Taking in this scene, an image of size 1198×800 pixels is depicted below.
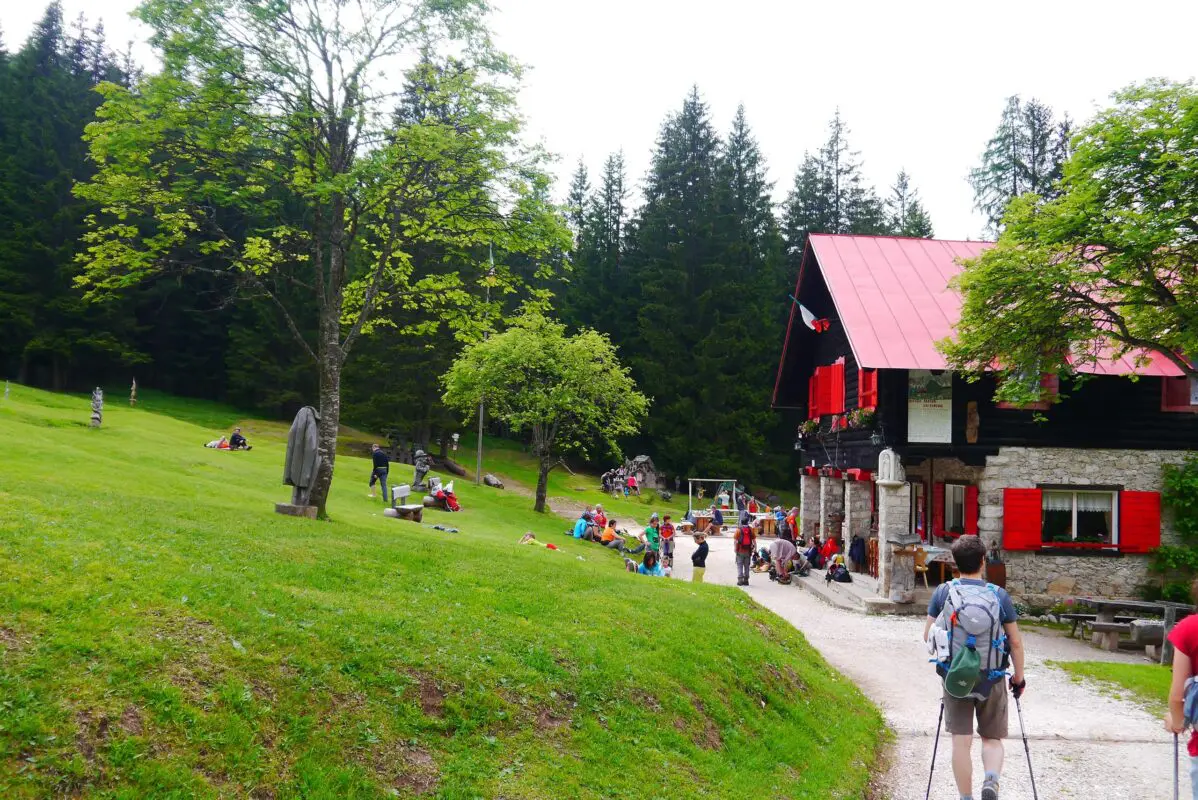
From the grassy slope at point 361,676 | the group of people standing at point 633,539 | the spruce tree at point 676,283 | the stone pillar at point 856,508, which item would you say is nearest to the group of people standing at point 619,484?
the spruce tree at point 676,283

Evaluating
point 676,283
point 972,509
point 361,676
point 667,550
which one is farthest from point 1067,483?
point 676,283

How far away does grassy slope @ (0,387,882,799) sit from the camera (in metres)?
4.80

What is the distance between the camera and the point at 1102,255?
13.6 metres

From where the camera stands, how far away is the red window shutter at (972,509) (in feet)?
66.3

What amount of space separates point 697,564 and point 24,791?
1637 centimetres

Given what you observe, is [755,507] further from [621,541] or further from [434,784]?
[434,784]

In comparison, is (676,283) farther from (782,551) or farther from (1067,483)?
(1067,483)

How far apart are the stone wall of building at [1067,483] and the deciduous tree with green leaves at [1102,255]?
3.97 m

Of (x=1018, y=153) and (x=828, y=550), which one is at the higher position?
(x=1018, y=153)

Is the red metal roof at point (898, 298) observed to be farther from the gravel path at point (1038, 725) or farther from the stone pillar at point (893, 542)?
the gravel path at point (1038, 725)

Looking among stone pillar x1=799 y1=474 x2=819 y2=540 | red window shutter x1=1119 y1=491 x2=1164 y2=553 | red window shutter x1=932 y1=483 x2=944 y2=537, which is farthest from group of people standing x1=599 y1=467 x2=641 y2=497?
red window shutter x1=1119 y1=491 x2=1164 y2=553

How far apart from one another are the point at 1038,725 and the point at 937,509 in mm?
14503

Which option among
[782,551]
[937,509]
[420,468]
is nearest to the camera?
[782,551]

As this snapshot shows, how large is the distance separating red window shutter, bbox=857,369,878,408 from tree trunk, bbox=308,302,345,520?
40.0ft
